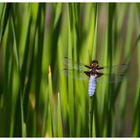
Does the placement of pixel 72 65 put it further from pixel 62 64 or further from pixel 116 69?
pixel 116 69

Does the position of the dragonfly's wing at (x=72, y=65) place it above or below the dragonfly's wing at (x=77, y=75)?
above

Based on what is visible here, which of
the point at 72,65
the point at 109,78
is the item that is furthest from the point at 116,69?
→ the point at 72,65

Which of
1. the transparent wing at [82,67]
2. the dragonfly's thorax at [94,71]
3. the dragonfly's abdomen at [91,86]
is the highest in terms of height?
the transparent wing at [82,67]

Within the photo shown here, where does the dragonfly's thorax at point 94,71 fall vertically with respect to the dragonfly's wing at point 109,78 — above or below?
above

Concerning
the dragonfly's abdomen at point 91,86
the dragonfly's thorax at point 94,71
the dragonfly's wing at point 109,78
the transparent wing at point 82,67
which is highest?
the transparent wing at point 82,67

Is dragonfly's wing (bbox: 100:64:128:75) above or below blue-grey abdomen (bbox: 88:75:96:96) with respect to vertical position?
above

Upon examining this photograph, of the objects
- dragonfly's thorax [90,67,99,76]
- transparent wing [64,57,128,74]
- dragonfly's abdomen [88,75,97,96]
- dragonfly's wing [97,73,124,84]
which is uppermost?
transparent wing [64,57,128,74]

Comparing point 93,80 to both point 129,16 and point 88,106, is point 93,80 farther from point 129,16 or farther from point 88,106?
point 129,16

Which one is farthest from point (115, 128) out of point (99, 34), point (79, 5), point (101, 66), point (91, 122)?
point (79, 5)

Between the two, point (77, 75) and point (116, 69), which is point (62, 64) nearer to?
point (77, 75)
